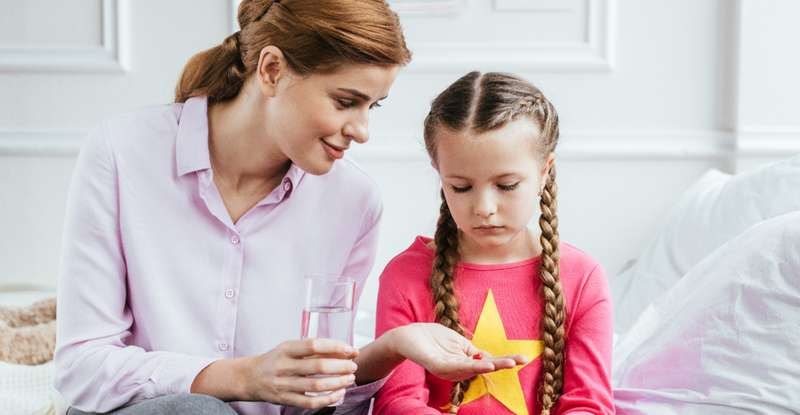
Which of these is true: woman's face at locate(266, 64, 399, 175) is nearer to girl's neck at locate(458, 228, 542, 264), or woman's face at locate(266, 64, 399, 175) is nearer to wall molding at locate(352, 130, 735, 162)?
girl's neck at locate(458, 228, 542, 264)

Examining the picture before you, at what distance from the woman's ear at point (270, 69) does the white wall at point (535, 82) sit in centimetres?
100

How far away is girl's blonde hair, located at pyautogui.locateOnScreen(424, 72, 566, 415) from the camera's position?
1.29 metres

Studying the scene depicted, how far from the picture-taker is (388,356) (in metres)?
1.26

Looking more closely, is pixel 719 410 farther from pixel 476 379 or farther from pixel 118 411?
pixel 118 411

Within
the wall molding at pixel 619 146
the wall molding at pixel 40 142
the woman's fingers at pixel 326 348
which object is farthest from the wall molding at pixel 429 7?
the woman's fingers at pixel 326 348

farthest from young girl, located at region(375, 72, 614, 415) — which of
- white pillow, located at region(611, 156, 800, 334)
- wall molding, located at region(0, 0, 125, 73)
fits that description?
wall molding, located at region(0, 0, 125, 73)

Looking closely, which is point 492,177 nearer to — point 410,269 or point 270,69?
point 410,269

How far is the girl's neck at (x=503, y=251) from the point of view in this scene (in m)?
1.36

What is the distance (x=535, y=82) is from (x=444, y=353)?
4.19ft

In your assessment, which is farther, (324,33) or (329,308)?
(324,33)

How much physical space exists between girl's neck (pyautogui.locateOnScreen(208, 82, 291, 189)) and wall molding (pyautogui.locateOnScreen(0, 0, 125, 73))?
0.99 metres

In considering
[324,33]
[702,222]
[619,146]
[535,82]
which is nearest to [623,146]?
[619,146]

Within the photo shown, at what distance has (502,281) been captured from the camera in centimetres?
134

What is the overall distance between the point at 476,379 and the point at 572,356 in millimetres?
129
